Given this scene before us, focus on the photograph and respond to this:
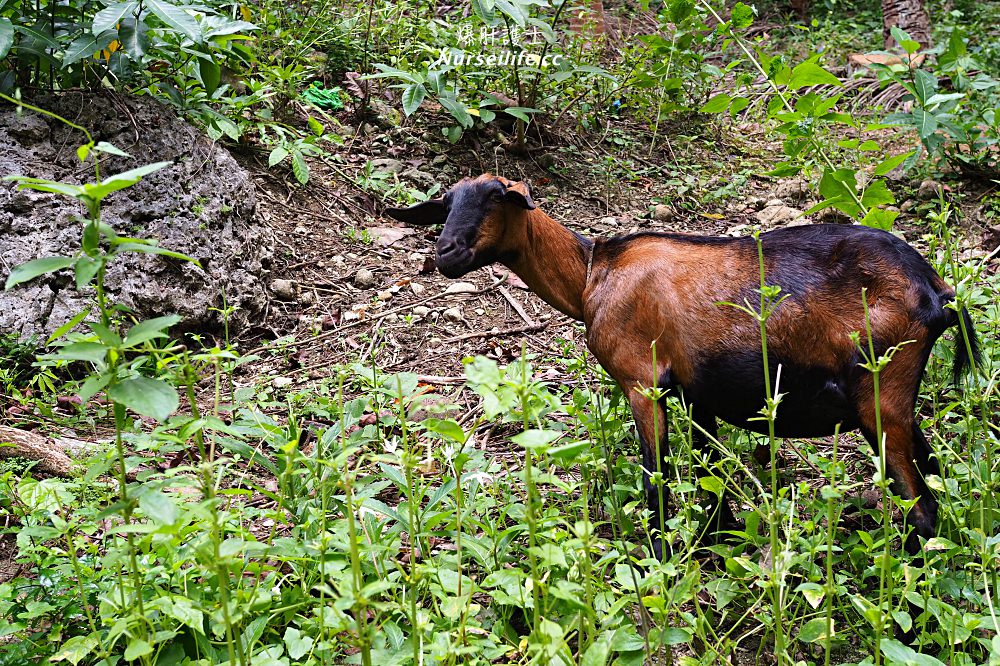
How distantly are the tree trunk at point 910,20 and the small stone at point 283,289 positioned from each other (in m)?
7.22

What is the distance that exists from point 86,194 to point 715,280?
2.22 meters

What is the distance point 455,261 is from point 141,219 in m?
2.22

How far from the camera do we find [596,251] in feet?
12.3

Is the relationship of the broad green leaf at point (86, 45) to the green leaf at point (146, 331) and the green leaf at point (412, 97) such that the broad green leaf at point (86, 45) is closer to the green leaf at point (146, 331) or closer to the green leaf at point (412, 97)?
the green leaf at point (412, 97)

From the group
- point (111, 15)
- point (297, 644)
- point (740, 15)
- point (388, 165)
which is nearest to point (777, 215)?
point (740, 15)

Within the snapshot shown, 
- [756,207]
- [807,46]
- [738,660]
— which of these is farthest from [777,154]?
[738,660]

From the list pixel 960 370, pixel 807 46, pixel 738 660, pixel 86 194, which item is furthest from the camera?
pixel 807 46

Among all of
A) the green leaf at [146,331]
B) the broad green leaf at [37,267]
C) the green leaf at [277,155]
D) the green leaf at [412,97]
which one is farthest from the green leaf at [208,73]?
the green leaf at [146,331]

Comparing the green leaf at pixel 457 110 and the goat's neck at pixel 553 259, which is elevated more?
the goat's neck at pixel 553 259

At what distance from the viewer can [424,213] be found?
3973 millimetres

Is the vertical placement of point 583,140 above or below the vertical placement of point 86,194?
below

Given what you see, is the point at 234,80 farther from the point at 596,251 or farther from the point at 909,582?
the point at 909,582

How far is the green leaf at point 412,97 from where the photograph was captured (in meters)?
5.77

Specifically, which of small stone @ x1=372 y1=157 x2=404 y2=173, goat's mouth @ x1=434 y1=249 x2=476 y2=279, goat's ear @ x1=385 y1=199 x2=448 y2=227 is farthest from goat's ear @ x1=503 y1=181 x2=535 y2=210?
small stone @ x1=372 y1=157 x2=404 y2=173
